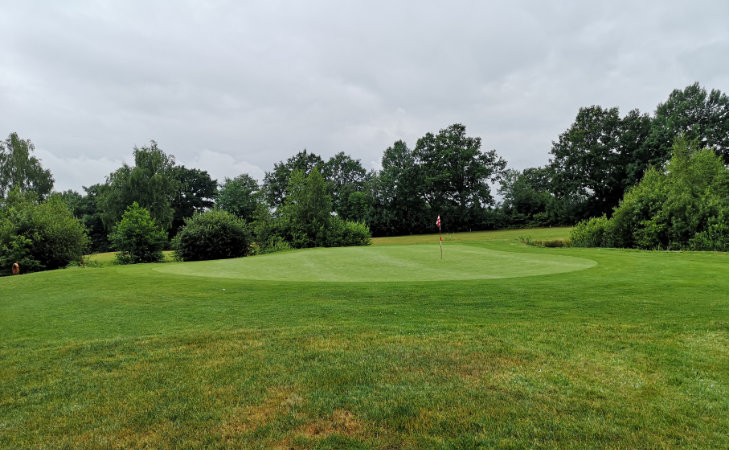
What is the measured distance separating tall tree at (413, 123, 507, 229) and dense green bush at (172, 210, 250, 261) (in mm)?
38569

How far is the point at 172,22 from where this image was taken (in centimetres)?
1299

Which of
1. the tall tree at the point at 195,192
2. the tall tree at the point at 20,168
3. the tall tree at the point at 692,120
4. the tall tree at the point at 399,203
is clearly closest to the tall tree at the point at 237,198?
the tall tree at the point at 195,192

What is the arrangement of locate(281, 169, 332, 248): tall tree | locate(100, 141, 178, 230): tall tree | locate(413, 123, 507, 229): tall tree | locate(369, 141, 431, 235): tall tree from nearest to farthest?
locate(281, 169, 332, 248): tall tree, locate(100, 141, 178, 230): tall tree, locate(369, 141, 431, 235): tall tree, locate(413, 123, 507, 229): tall tree

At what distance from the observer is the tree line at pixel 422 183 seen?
34.0 m

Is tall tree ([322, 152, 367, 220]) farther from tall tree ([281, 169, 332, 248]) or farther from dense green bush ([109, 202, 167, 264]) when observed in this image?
dense green bush ([109, 202, 167, 264])

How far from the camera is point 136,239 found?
22.0 meters

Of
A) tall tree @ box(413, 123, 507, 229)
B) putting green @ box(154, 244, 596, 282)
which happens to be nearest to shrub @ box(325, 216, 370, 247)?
putting green @ box(154, 244, 596, 282)

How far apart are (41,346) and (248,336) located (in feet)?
9.05

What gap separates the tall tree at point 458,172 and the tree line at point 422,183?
0.17 meters

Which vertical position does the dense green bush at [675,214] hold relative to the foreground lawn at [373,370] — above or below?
above

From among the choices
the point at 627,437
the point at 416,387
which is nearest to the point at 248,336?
the point at 416,387

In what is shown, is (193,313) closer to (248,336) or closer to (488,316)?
(248,336)

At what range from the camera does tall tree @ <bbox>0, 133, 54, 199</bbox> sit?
36188mm

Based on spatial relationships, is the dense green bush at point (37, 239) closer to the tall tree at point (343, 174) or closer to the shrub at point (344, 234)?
the shrub at point (344, 234)
